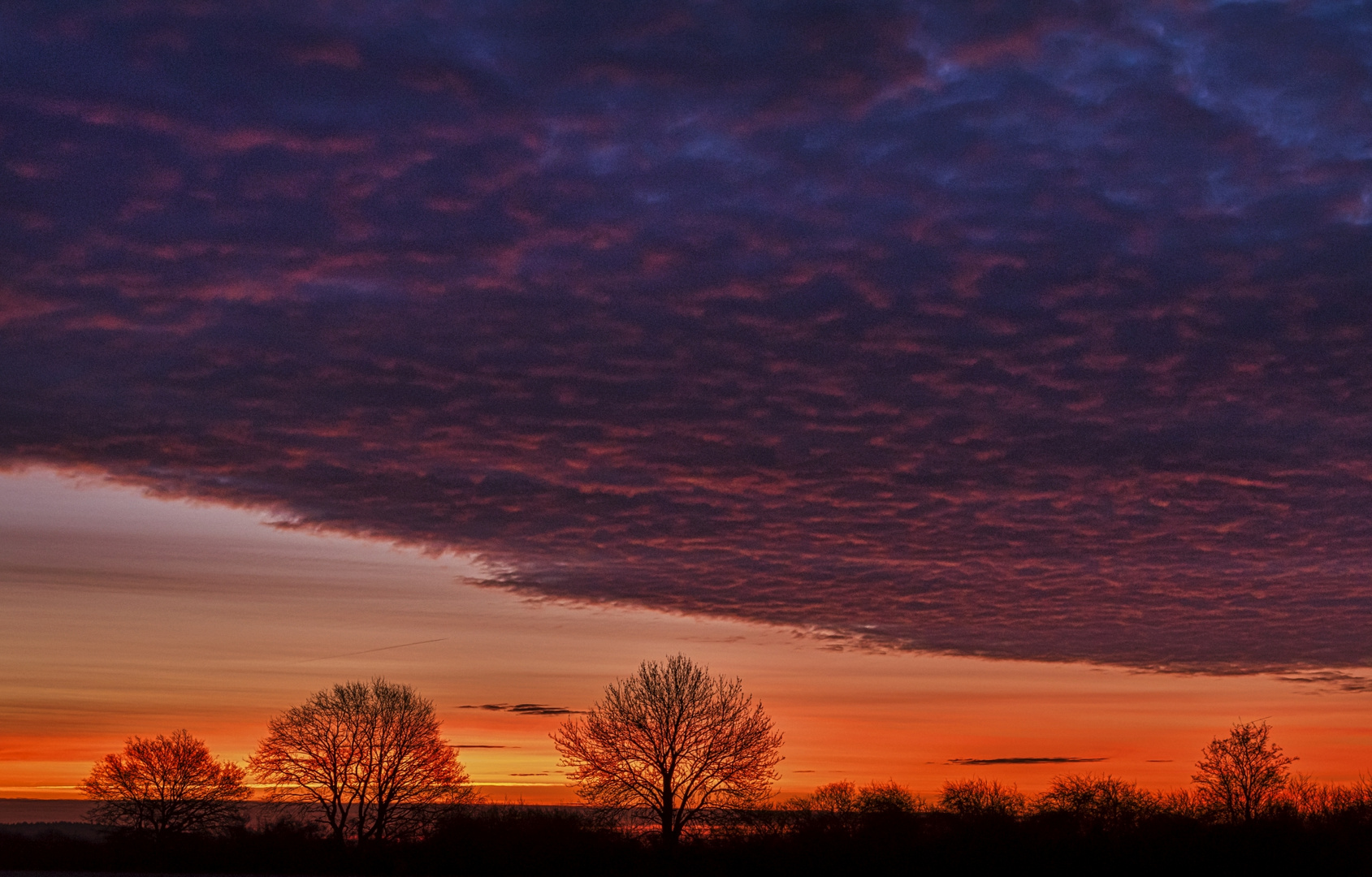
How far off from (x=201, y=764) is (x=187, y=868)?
4163 cm

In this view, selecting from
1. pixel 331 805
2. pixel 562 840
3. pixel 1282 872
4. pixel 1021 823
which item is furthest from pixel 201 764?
pixel 1282 872

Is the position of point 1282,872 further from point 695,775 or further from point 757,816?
point 695,775

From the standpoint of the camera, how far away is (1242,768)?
343 ft

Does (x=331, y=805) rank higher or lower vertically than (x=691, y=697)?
lower

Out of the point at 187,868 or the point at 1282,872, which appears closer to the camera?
the point at 1282,872

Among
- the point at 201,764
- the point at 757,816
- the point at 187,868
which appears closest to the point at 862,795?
the point at 757,816

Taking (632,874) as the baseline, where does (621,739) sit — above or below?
above

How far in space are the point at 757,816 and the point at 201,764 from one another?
2507 inches

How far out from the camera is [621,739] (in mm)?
83750

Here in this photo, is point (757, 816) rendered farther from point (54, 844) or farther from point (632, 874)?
point (54, 844)

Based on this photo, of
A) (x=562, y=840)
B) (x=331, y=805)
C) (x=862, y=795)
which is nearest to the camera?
(x=562, y=840)

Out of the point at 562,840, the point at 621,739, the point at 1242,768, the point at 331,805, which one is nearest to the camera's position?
the point at 562,840

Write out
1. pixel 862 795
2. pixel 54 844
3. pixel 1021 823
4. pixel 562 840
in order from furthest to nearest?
pixel 54 844 → pixel 862 795 → pixel 562 840 → pixel 1021 823

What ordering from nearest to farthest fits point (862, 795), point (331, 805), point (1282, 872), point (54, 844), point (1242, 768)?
point (1282, 872) < point (862, 795) < point (54, 844) < point (331, 805) < point (1242, 768)
